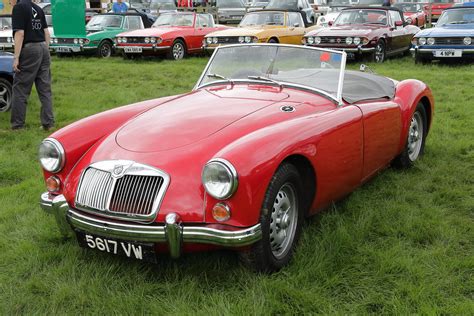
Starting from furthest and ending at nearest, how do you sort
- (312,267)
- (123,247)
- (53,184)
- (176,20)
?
(176,20) < (53,184) < (312,267) < (123,247)

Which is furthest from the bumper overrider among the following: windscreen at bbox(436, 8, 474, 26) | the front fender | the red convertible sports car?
windscreen at bbox(436, 8, 474, 26)

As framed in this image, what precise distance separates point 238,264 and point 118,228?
2.43ft

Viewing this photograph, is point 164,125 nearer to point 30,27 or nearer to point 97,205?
point 97,205

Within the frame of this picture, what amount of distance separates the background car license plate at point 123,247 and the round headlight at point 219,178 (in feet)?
1.47

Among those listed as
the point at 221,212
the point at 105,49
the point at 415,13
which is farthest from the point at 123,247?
the point at 415,13

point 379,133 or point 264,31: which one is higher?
point 264,31

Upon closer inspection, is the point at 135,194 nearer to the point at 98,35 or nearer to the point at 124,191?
the point at 124,191

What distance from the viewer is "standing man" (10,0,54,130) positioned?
20.9 feet

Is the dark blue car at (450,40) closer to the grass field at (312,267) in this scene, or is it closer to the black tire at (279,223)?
the grass field at (312,267)

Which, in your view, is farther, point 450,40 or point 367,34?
point 367,34

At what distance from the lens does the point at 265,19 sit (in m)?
13.9

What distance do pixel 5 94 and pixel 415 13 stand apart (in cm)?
1690

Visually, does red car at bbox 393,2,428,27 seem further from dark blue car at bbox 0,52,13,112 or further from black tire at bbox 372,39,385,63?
dark blue car at bbox 0,52,13,112

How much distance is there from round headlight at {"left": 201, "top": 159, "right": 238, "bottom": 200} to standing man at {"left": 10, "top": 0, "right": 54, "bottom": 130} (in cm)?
448
